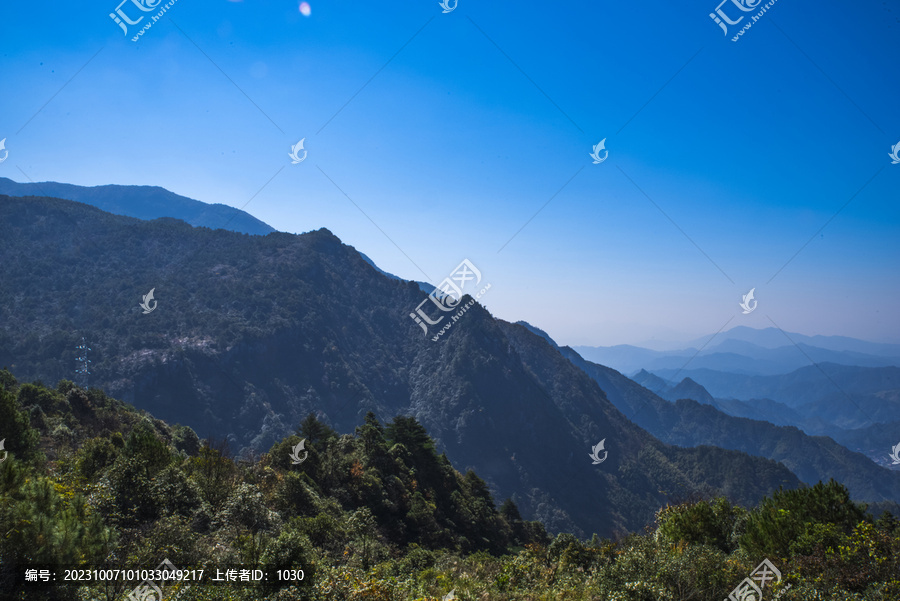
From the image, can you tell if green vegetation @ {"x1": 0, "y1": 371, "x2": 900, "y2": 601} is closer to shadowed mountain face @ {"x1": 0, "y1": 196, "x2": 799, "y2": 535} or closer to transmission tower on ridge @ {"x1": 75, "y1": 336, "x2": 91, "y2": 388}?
transmission tower on ridge @ {"x1": 75, "y1": 336, "x2": 91, "y2": 388}

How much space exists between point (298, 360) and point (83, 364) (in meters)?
53.0

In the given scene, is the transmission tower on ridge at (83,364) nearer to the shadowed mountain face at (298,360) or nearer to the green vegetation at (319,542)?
the shadowed mountain face at (298,360)

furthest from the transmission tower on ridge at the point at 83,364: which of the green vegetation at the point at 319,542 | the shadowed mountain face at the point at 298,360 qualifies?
the green vegetation at the point at 319,542

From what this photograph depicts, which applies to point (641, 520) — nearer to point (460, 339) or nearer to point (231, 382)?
point (460, 339)

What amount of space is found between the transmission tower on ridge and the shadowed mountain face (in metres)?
1.34

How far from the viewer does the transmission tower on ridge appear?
93312 millimetres

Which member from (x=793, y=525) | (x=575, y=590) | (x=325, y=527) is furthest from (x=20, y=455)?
(x=793, y=525)

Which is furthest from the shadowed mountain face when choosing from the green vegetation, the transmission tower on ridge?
the green vegetation

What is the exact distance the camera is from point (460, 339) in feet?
519

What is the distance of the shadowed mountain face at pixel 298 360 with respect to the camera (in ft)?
348

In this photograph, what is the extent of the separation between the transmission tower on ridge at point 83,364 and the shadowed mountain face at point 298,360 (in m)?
1.34

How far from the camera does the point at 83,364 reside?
9556 centimetres

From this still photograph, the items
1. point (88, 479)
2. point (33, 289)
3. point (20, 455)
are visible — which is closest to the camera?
point (88, 479)

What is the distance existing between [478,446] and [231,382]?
74835 mm
